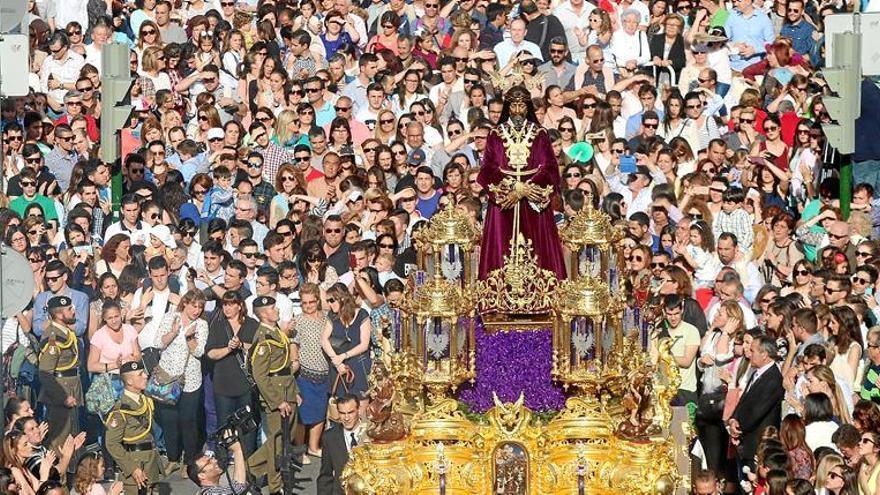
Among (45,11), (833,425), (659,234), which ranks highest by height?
(45,11)

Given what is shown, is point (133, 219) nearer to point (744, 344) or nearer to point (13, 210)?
point (13, 210)

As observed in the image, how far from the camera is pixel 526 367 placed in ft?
80.3

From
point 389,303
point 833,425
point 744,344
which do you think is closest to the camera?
point 833,425

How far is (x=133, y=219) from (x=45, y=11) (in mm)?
7009

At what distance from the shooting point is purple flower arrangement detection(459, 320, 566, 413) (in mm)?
24438

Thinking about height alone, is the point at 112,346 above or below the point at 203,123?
below

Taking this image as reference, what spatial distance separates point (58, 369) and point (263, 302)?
2245mm

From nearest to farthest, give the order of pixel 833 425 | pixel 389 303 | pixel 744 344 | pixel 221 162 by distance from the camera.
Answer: pixel 833 425, pixel 744 344, pixel 389 303, pixel 221 162

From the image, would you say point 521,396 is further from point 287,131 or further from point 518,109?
point 287,131

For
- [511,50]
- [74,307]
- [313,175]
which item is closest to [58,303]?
[74,307]

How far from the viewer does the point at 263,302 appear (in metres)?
27.8

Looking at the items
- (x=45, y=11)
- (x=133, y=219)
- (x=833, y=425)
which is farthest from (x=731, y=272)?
(x=45, y=11)

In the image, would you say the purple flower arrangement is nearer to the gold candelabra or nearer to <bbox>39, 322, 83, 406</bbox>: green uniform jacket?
the gold candelabra

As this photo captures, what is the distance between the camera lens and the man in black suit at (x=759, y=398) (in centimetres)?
2527
